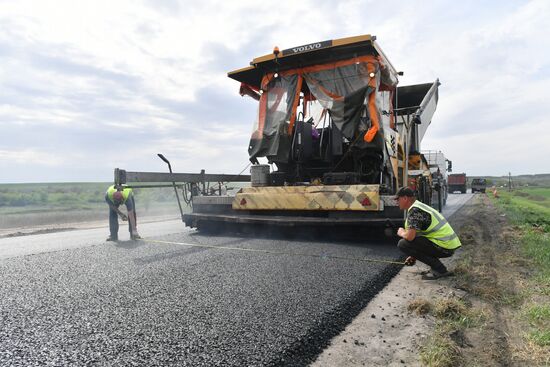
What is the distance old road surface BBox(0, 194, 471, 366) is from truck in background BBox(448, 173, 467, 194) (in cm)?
3294

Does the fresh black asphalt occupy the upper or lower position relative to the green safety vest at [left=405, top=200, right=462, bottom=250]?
lower

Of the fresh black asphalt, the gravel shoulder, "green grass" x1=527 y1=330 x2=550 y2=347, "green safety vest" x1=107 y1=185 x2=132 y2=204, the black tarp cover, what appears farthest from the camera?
"green safety vest" x1=107 y1=185 x2=132 y2=204

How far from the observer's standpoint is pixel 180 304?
2.67 m

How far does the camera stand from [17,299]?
9.05 ft

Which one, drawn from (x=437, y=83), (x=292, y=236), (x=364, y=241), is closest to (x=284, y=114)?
(x=292, y=236)

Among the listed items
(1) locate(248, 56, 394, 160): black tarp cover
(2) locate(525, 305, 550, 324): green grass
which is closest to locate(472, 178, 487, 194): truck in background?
(1) locate(248, 56, 394, 160): black tarp cover

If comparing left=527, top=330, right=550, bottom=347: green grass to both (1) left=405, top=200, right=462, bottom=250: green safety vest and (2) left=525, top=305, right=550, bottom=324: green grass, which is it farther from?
(1) left=405, top=200, right=462, bottom=250: green safety vest

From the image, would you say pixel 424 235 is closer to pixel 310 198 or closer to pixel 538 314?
pixel 538 314

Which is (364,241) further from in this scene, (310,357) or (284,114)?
(310,357)

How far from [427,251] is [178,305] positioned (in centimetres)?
261

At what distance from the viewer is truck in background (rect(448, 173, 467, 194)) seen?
33.8 meters

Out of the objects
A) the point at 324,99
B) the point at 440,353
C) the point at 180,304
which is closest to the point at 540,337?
the point at 440,353

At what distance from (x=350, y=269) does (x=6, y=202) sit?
22.0m

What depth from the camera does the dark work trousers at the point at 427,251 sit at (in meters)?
3.89
